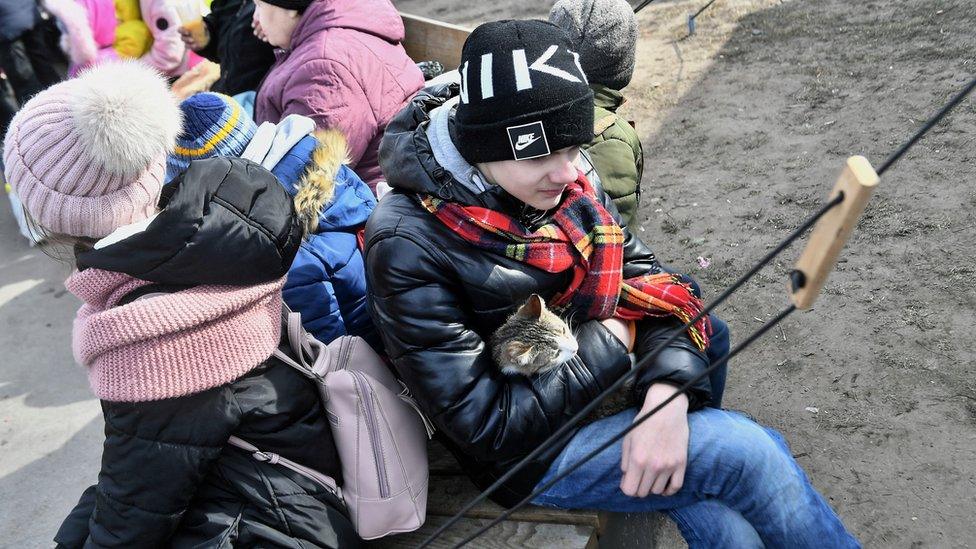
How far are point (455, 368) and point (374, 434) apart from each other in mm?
272

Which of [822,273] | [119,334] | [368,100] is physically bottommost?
[368,100]

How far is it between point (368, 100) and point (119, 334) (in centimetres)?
169

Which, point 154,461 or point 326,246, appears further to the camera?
point 326,246

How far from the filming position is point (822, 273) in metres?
1.27

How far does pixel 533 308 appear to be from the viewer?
1.76 m

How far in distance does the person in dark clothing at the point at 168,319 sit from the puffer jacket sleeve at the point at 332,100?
3.79 ft

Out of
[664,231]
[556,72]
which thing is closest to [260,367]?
[556,72]

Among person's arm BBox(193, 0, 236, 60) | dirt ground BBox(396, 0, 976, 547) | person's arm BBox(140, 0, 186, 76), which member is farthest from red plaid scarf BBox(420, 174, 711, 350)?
person's arm BBox(140, 0, 186, 76)

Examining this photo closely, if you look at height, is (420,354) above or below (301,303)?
above

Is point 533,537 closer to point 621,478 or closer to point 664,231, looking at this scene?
point 621,478

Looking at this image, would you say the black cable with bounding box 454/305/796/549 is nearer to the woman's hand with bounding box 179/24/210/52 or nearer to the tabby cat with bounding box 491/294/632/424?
the tabby cat with bounding box 491/294/632/424

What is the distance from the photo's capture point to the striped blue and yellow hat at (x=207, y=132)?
2.36 meters

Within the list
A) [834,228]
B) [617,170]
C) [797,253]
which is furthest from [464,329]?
[797,253]

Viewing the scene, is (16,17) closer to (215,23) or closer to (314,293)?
(215,23)
